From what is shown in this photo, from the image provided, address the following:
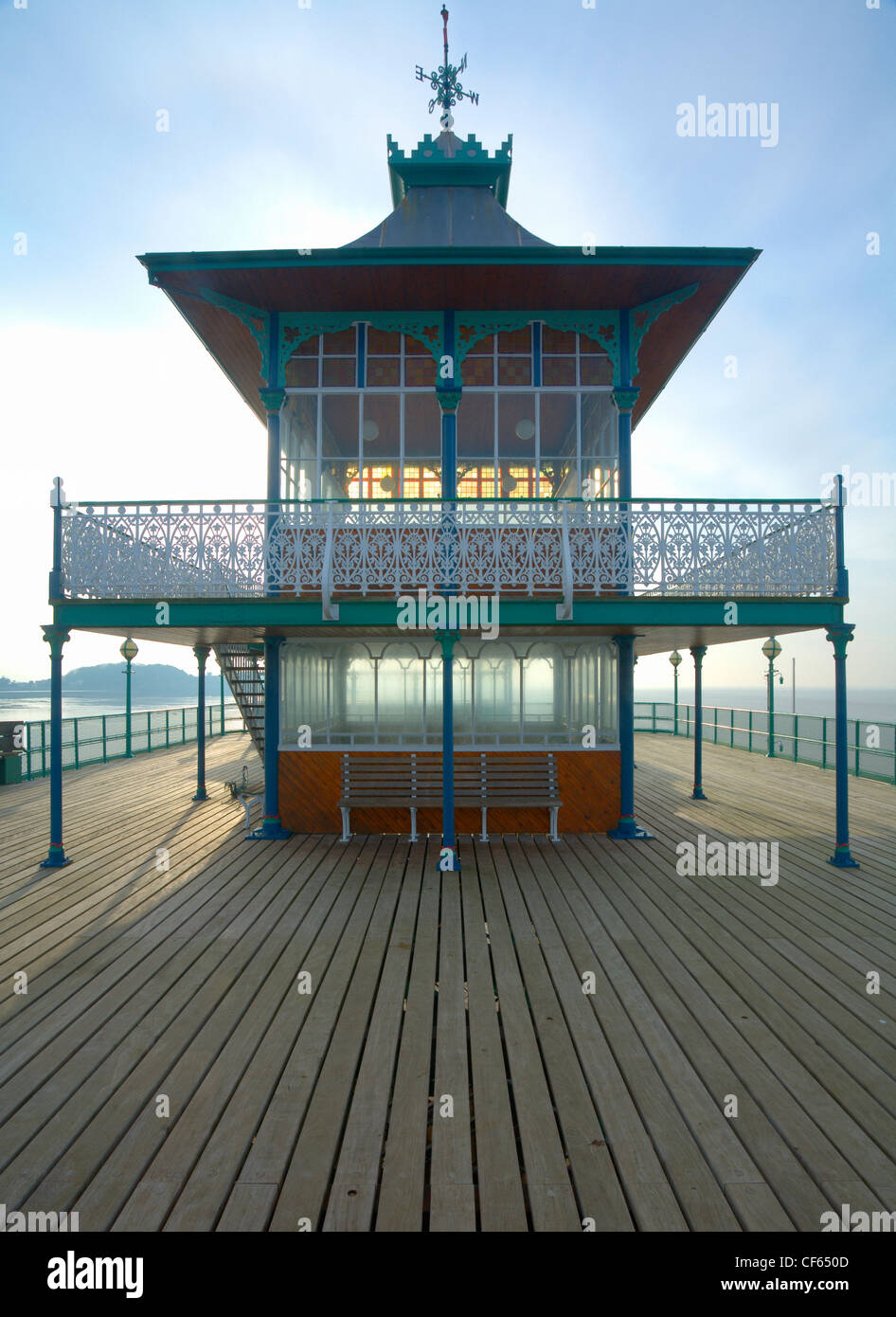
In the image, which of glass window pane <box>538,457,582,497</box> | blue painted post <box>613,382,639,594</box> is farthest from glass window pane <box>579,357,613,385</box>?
glass window pane <box>538,457,582,497</box>

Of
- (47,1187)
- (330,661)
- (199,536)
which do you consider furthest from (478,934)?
(199,536)

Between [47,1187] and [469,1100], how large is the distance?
230 centimetres

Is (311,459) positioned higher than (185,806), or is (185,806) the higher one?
(311,459)

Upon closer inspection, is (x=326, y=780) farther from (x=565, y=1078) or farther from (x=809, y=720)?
(x=809, y=720)

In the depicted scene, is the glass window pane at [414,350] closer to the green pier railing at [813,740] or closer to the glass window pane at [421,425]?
the glass window pane at [421,425]

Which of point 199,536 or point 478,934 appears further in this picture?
point 199,536

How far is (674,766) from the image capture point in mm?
16922

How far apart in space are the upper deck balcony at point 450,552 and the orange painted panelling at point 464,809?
3.04m

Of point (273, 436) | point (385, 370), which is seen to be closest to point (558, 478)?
point (385, 370)

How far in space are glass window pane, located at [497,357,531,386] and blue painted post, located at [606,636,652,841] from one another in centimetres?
476

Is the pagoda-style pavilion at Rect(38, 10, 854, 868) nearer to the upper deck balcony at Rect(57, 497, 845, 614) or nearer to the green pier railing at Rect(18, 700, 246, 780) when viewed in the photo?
the upper deck balcony at Rect(57, 497, 845, 614)

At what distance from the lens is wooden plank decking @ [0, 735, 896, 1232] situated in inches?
121

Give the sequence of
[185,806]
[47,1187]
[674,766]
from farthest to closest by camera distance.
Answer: [674,766] < [185,806] < [47,1187]

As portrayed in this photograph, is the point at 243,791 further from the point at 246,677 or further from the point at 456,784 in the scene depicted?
the point at 456,784
